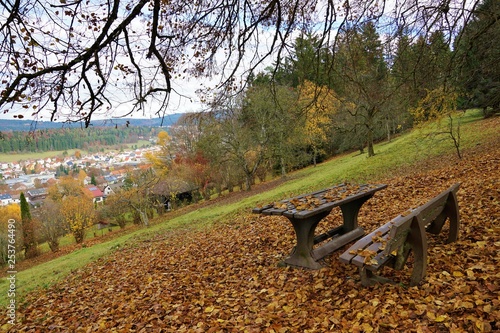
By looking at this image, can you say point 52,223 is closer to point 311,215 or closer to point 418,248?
point 311,215

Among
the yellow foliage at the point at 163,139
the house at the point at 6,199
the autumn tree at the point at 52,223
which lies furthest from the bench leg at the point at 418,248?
the house at the point at 6,199

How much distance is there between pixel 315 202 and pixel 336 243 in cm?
78

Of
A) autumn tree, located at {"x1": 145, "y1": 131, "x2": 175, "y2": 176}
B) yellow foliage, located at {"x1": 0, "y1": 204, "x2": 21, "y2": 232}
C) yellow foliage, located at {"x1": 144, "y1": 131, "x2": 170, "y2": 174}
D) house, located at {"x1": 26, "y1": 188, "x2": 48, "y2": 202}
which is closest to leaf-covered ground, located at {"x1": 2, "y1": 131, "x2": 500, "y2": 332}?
yellow foliage, located at {"x1": 0, "y1": 204, "x2": 21, "y2": 232}

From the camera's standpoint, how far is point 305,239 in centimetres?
454

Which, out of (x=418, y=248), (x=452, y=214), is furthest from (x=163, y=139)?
(x=418, y=248)

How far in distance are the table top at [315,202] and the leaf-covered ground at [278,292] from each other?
84 cm

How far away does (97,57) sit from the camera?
3.90 m

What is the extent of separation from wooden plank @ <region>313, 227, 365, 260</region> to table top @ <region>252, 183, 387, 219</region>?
2.13 ft

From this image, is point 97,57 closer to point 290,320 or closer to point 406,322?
point 290,320

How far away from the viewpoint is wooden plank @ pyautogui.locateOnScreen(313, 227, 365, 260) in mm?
4612

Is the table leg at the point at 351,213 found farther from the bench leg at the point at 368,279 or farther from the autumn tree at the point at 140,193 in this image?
the autumn tree at the point at 140,193

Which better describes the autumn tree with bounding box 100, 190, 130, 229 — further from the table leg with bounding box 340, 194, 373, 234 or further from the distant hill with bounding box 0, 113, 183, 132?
the table leg with bounding box 340, 194, 373, 234

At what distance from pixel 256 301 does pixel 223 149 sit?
20.9m

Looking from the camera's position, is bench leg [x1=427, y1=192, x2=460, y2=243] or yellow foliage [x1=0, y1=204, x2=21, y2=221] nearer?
bench leg [x1=427, y1=192, x2=460, y2=243]
